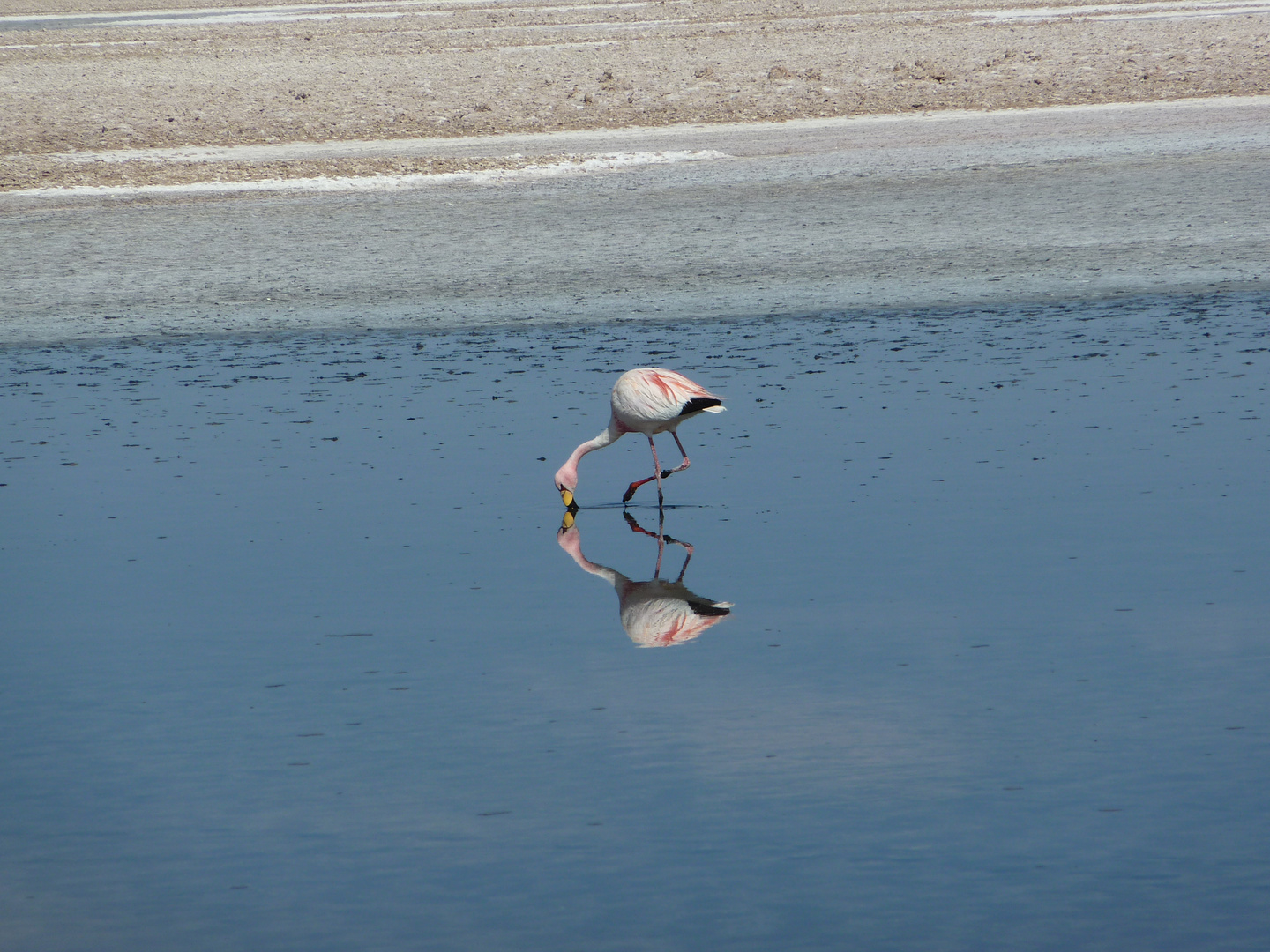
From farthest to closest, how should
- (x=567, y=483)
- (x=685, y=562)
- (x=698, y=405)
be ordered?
(x=698, y=405) < (x=567, y=483) < (x=685, y=562)

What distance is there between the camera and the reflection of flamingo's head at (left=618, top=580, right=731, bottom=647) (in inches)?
221

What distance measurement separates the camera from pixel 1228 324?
9.92 meters

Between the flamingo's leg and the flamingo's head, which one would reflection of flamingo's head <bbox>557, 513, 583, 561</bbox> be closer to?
the flamingo's head

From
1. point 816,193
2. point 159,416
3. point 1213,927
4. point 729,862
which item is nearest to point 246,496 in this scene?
point 159,416

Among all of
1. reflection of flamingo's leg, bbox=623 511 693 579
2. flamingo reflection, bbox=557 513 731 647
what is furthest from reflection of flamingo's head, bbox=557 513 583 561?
reflection of flamingo's leg, bbox=623 511 693 579

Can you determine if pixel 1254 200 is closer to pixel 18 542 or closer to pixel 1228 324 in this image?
pixel 1228 324

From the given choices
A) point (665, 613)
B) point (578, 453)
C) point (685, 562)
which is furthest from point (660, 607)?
point (578, 453)

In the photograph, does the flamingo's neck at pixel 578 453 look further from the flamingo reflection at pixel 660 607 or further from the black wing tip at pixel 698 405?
the flamingo reflection at pixel 660 607

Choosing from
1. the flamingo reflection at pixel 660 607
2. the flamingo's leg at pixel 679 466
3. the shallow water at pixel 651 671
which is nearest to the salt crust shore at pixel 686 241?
the shallow water at pixel 651 671

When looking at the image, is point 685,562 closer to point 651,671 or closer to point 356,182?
point 651,671

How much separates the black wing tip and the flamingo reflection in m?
0.88

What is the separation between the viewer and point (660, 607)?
232 inches

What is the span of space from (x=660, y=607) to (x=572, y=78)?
20.7 m

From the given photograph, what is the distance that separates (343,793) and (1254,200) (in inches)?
442
